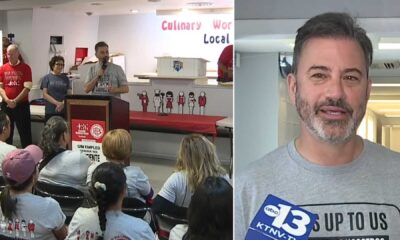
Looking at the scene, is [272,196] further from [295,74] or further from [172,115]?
[172,115]

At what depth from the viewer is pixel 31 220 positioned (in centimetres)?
218

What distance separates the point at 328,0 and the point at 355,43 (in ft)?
0.40

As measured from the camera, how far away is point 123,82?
4703 mm

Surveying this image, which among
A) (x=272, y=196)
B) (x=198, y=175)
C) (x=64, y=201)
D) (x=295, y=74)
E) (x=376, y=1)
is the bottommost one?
(x=64, y=201)

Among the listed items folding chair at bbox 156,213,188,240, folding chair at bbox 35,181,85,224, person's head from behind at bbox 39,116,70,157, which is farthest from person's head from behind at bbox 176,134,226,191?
person's head from behind at bbox 39,116,70,157

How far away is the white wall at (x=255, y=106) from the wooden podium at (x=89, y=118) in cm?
296

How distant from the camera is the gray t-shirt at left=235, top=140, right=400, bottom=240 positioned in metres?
1.02

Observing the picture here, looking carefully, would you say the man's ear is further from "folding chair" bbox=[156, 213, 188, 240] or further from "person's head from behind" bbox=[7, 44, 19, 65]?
"person's head from behind" bbox=[7, 44, 19, 65]

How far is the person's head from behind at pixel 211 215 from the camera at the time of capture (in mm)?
1644

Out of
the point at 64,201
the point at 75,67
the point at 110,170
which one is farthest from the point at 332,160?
the point at 75,67

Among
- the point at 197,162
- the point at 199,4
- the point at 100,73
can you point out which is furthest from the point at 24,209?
the point at 199,4

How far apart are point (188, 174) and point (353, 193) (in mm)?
1472

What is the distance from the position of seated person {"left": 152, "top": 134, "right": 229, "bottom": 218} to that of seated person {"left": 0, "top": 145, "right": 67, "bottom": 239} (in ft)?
1.58

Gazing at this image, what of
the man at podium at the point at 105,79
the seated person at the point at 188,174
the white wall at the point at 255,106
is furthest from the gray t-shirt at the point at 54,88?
the white wall at the point at 255,106
